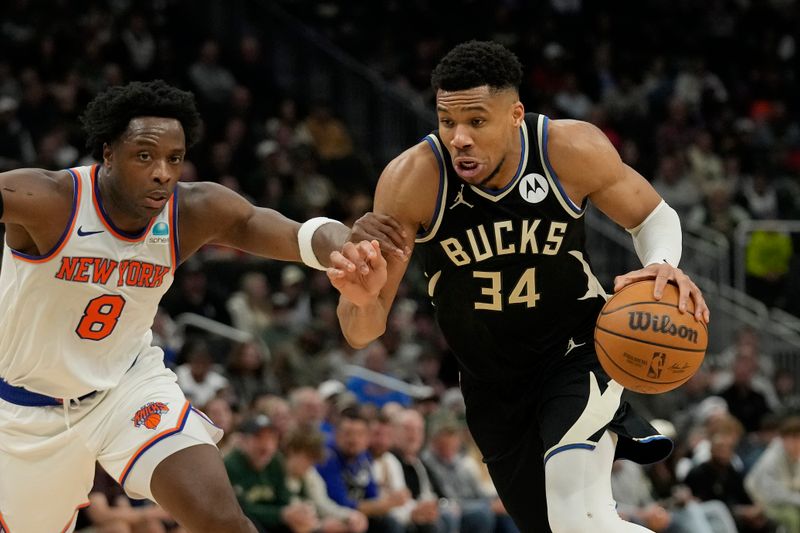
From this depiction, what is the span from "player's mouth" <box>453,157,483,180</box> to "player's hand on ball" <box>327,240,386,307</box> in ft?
1.84

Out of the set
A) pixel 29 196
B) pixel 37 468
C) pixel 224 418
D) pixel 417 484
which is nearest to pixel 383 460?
pixel 417 484

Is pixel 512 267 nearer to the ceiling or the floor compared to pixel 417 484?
nearer to the ceiling

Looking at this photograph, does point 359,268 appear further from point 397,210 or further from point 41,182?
point 41,182

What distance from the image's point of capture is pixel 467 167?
5277mm

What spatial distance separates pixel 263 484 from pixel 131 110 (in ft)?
15.3

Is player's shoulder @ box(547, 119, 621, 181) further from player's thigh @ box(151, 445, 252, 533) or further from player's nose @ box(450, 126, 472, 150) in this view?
player's thigh @ box(151, 445, 252, 533)

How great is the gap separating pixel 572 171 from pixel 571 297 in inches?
22.6

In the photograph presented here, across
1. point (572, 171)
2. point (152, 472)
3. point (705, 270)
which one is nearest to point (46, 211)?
point (152, 472)

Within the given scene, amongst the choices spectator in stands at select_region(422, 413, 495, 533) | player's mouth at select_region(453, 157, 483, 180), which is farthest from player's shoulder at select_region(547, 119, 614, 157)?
spectator in stands at select_region(422, 413, 495, 533)

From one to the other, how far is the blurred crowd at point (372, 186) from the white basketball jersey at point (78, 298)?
131 inches

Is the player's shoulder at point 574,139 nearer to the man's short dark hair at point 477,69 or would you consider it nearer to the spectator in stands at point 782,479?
the man's short dark hair at point 477,69

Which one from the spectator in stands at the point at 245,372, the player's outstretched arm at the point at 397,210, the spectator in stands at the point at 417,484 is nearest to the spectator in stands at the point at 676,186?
the spectator in stands at the point at 417,484

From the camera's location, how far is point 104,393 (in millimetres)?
5453

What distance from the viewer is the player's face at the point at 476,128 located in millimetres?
5262
